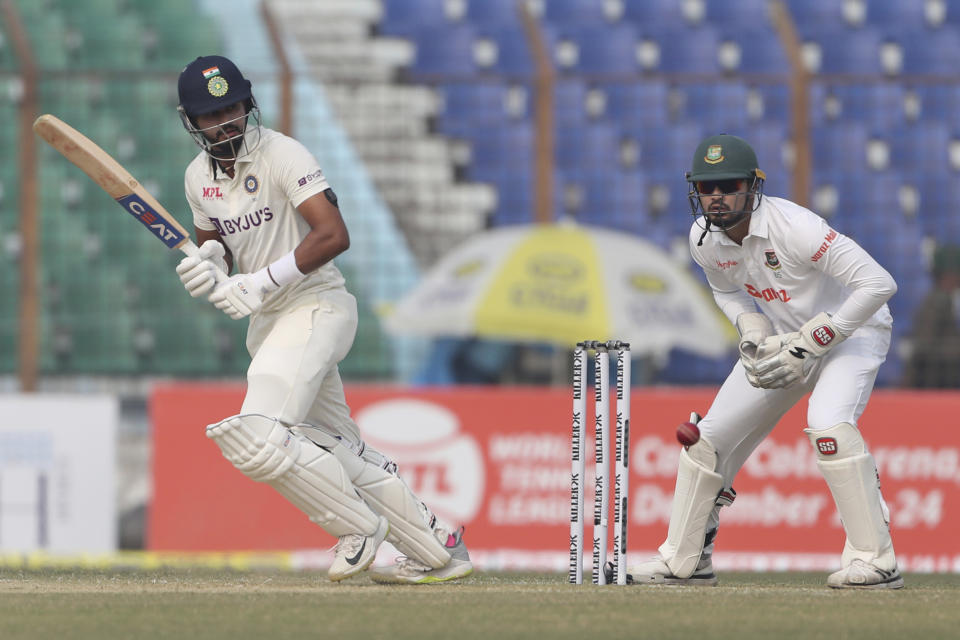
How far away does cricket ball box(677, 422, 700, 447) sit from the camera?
19.6 ft

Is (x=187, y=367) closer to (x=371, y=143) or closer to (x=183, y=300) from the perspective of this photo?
(x=183, y=300)

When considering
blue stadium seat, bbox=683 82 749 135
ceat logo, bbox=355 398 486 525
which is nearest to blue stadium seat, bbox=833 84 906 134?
blue stadium seat, bbox=683 82 749 135

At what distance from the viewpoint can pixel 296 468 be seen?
5461mm

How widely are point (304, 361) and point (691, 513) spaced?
5.20 feet

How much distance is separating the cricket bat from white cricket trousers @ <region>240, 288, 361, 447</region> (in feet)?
1.40

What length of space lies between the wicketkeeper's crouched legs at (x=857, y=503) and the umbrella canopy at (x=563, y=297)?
501 cm

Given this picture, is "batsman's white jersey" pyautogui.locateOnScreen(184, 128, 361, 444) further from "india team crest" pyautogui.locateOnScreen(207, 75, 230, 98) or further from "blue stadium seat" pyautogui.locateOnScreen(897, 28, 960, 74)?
"blue stadium seat" pyautogui.locateOnScreen(897, 28, 960, 74)

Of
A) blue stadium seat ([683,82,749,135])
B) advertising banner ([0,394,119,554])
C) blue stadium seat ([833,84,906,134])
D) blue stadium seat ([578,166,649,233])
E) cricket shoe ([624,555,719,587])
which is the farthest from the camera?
blue stadium seat ([578,166,649,233])

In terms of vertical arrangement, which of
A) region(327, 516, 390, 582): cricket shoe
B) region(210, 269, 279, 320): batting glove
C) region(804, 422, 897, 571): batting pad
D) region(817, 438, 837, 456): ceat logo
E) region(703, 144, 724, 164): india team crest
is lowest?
region(327, 516, 390, 582): cricket shoe

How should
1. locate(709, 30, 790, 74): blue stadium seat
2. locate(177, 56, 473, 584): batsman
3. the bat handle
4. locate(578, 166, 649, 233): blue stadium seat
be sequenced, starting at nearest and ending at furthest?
locate(177, 56, 473, 584): batsman
the bat handle
locate(578, 166, 649, 233): blue stadium seat
locate(709, 30, 790, 74): blue stadium seat

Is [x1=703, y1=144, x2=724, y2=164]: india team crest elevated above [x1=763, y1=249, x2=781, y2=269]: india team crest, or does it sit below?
above

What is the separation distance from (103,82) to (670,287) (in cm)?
424

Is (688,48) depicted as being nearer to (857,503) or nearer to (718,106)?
(718,106)

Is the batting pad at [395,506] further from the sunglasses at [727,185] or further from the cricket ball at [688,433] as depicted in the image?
the sunglasses at [727,185]
